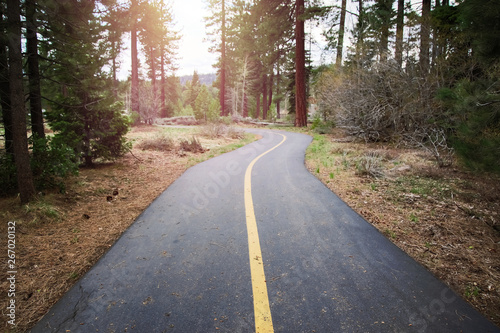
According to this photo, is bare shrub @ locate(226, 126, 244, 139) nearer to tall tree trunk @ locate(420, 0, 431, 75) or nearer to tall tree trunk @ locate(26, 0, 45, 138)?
tall tree trunk @ locate(420, 0, 431, 75)

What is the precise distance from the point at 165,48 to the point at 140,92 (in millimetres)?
21141

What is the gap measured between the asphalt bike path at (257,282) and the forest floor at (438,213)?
30 cm

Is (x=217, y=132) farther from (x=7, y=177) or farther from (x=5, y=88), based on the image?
(x=7, y=177)

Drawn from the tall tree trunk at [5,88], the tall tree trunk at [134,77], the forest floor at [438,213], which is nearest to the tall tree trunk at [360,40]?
the forest floor at [438,213]

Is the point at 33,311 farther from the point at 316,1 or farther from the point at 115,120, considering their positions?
the point at 316,1

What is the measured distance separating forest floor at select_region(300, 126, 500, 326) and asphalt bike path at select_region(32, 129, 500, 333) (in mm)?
298

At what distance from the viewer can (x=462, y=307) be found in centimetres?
230

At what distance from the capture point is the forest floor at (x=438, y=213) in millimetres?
2809

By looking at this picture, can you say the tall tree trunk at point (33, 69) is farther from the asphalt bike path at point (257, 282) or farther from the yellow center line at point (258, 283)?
the yellow center line at point (258, 283)

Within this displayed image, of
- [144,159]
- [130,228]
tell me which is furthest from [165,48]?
[130,228]

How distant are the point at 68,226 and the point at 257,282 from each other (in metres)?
3.49

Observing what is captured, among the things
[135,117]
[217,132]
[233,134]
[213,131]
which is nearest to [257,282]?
[213,131]

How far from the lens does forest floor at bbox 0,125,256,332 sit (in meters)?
2.60

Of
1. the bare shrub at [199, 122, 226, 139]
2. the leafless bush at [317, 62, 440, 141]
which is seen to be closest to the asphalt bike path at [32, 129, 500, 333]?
the leafless bush at [317, 62, 440, 141]
